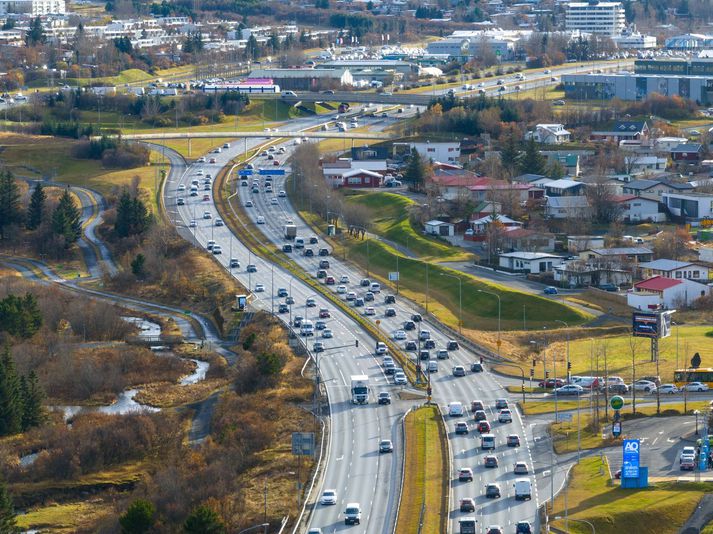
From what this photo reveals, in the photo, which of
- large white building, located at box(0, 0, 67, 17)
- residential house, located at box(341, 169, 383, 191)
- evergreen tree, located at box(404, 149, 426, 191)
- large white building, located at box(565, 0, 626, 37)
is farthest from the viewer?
large white building, located at box(0, 0, 67, 17)

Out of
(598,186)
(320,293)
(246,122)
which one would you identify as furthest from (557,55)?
(320,293)

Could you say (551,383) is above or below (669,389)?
below

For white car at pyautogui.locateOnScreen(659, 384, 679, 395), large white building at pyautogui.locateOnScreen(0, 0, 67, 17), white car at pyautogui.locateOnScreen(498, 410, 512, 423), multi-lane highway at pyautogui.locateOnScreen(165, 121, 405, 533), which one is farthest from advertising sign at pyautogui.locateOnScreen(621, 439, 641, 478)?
large white building at pyautogui.locateOnScreen(0, 0, 67, 17)

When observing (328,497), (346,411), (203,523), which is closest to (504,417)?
(346,411)

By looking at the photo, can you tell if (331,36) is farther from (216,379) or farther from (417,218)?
(216,379)

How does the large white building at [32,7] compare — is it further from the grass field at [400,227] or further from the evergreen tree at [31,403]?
the evergreen tree at [31,403]

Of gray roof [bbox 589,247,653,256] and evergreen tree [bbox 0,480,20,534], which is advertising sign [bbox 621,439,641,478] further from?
gray roof [bbox 589,247,653,256]

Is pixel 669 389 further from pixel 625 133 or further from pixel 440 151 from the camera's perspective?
pixel 625 133
